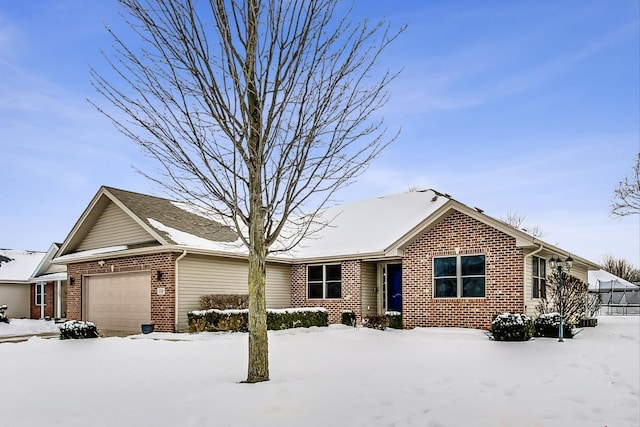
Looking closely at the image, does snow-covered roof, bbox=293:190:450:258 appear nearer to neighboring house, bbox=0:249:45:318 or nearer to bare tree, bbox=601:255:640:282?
neighboring house, bbox=0:249:45:318

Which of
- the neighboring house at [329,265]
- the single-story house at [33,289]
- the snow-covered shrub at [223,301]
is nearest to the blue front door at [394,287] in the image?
the neighboring house at [329,265]

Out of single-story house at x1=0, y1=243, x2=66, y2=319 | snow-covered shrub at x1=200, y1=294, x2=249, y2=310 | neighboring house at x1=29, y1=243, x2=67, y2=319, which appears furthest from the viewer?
single-story house at x1=0, y1=243, x2=66, y2=319

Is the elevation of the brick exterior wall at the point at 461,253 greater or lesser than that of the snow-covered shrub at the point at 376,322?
greater

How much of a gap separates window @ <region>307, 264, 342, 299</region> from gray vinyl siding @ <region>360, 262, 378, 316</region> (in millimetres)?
1042

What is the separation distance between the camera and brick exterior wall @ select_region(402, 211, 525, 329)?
15195mm

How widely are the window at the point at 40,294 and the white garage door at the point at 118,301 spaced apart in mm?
11360

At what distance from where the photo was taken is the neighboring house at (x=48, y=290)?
1078 inches

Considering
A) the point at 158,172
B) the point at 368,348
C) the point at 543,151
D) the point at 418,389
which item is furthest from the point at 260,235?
the point at 543,151

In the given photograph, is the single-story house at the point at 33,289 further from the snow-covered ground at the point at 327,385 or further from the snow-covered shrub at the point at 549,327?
the snow-covered shrub at the point at 549,327

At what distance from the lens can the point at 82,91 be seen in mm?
8812

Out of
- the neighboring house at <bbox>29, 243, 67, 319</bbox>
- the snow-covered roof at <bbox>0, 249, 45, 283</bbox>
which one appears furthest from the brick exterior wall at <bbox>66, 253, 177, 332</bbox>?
the snow-covered roof at <bbox>0, 249, 45, 283</bbox>

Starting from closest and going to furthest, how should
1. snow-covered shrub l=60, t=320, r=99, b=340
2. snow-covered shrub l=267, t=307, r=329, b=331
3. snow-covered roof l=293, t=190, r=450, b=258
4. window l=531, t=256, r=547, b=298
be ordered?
snow-covered shrub l=60, t=320, r=99, b=340
window l=531, t=256, r=547, b=298
snow-covered shrub l=267, t=307, r=329, b=331
snow-covered roof l=293, t=190, r=450, b=258

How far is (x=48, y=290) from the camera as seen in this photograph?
2859cm

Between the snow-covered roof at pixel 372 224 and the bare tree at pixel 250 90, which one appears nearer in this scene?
the bare tree at pixel 250 90
